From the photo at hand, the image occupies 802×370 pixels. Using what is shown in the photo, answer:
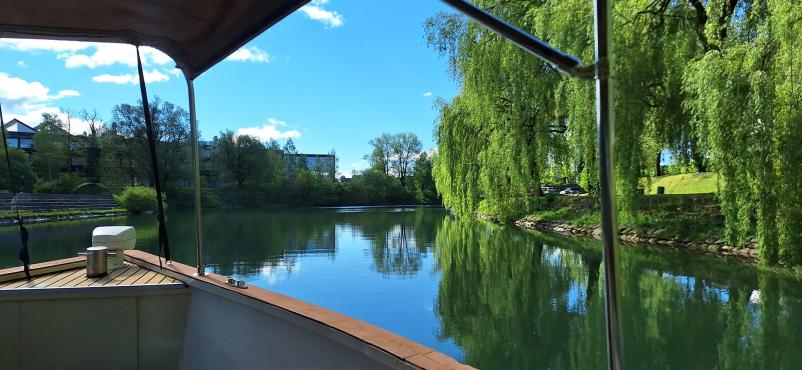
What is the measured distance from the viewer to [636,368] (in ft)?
13.5

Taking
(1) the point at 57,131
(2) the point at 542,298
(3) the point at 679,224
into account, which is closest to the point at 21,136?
(1) the point at 57,131

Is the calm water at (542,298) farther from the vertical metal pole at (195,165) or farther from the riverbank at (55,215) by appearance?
the riverbank at (55,215)

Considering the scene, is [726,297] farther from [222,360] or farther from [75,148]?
[75,148]

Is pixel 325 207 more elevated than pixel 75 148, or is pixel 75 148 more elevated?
pixel 75 148

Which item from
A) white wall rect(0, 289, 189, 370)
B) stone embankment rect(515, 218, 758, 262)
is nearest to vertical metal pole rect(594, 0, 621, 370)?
white wall rect(0, 289, 189, 370)

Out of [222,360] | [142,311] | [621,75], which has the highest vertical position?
[621,75]

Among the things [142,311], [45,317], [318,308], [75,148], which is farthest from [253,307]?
[75,148]

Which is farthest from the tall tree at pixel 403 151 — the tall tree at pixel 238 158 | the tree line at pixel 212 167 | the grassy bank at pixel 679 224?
the grassy bank at pixel 679 224

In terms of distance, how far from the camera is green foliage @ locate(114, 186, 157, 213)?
30359 millimetres

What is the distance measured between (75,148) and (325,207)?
18.8m

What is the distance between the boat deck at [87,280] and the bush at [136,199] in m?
31.0

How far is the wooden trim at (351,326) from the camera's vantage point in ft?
4.19

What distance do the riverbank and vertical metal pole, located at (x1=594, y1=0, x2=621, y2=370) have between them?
25445mm

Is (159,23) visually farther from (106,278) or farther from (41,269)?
(41,269)
